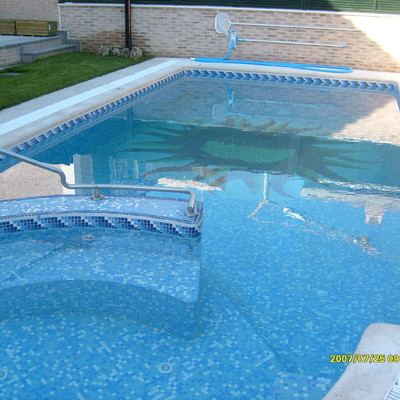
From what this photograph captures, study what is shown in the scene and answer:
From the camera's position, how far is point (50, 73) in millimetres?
11562

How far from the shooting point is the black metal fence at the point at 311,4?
1332 cm

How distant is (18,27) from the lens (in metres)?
14.9

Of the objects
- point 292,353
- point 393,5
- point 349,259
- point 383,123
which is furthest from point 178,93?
point 292,353

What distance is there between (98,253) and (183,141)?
4121 millimetres

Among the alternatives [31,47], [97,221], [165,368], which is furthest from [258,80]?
[165,368]

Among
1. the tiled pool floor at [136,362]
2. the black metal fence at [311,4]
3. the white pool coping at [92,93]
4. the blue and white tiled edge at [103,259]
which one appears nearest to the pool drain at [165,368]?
the tiled pool floor at [136,362]

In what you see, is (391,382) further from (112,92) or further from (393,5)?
(393,5)

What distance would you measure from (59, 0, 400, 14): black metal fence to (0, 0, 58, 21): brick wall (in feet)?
7.72

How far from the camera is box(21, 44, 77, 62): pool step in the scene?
512 inches

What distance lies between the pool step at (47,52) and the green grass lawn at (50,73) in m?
0.18

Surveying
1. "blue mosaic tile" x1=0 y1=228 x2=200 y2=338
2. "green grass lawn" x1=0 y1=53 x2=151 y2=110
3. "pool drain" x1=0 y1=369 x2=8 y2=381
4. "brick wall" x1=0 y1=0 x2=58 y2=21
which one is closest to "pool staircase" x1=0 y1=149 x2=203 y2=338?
"blue mosaic tile" x1=0 y1=228 x2=200 y2=338

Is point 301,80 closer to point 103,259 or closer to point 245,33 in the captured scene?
point 245,33

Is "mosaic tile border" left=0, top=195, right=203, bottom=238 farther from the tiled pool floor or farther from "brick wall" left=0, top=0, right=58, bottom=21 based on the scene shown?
"brick wall" left=0, top=0, right=58, bottom=21

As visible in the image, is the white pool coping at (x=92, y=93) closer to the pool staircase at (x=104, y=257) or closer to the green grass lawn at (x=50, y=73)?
the green grass lawn at (x=50, y=73)
